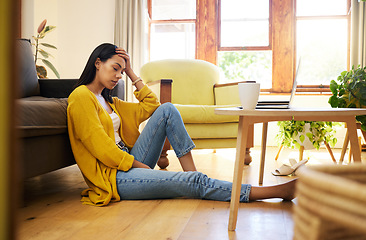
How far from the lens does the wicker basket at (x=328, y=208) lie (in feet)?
0.83

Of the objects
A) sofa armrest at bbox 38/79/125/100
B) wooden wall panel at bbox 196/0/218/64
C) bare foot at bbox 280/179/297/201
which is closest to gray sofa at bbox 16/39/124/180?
sofa armrest at bbox 38/79/125/100

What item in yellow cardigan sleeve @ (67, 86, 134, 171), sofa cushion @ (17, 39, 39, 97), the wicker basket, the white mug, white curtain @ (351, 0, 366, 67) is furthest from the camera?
white curtain @ (351, 0, 366, 67)

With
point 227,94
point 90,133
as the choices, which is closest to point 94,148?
point 90,133

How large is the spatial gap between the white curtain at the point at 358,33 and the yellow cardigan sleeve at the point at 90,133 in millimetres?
3616

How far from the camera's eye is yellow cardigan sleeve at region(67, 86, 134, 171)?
1.63 metres

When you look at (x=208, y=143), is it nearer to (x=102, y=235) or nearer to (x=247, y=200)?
(x=247, y=200)

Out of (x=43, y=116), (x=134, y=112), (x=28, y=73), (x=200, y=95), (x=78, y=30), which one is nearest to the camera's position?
(x=43, y=116)

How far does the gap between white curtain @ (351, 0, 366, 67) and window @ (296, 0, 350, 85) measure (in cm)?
24

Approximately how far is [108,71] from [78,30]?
3.37 metres

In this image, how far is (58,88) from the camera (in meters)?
2.58

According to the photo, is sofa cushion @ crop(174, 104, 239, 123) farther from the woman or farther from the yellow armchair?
the woman

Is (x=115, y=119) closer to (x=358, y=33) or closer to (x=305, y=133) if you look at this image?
(x=305, y=133)

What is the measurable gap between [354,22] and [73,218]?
4082 millimetres

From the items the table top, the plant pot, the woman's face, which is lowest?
the plant pot
